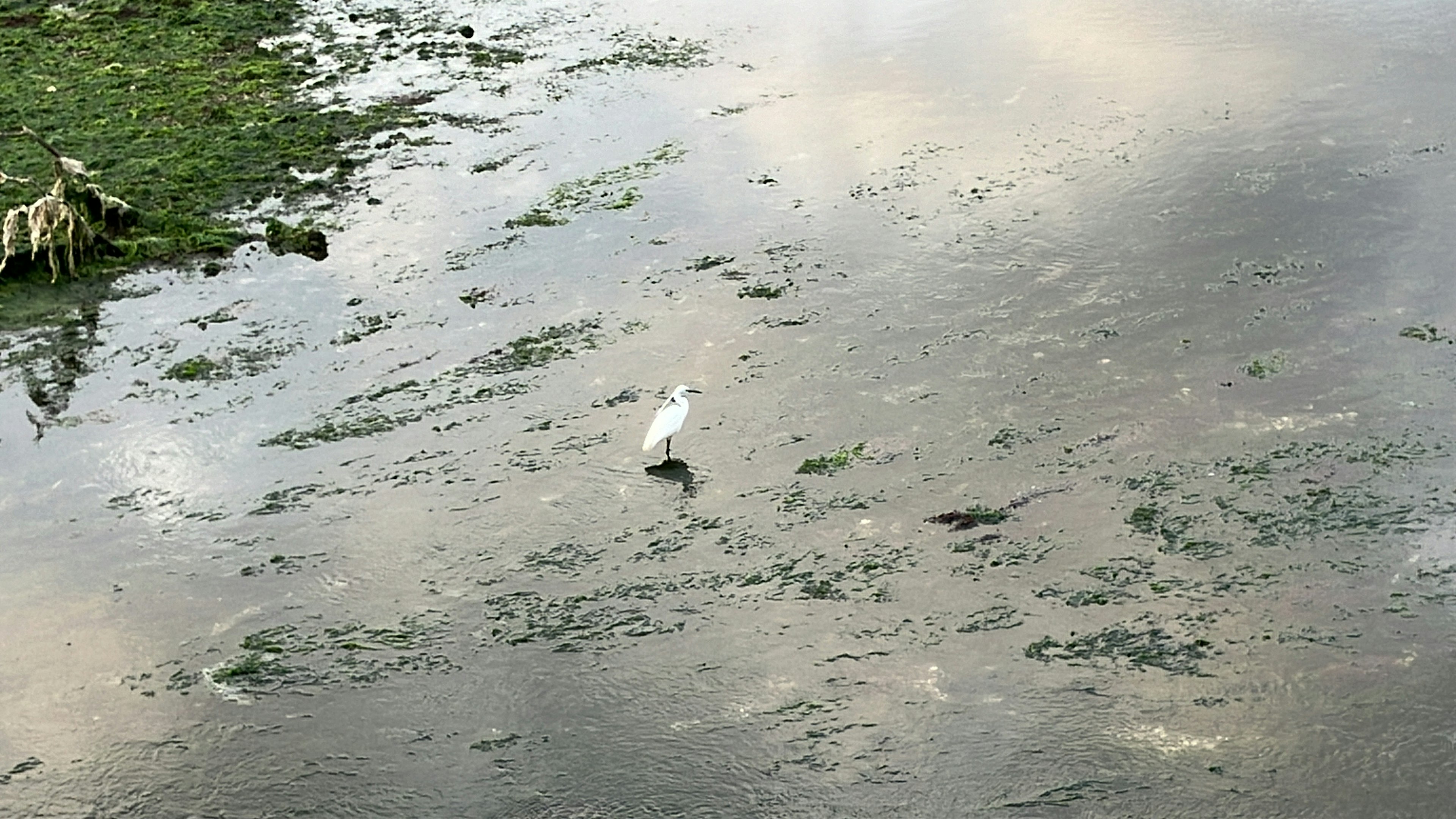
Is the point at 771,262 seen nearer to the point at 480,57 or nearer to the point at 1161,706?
the point at 1161,706

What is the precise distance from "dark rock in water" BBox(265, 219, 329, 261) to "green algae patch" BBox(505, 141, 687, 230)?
2160 mm

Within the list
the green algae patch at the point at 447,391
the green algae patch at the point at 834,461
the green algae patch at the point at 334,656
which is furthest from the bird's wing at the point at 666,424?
the green algae patch at the point at 334,656

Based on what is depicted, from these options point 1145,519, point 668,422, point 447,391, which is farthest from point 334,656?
point 1145,519

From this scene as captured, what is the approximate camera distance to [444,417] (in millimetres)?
13398

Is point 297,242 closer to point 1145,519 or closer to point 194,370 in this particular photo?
point 194,370

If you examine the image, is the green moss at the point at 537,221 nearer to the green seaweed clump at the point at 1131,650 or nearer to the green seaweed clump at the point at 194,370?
the green seaweed clump at the point at 194,370

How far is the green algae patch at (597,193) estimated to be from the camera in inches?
678

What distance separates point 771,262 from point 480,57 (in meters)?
9.25

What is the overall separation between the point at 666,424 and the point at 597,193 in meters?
6.30

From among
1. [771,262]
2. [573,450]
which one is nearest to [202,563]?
[573,450]

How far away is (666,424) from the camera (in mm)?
12266

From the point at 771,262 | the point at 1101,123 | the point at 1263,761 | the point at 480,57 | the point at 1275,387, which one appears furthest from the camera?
the point at 480,57

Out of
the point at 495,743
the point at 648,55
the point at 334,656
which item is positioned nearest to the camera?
the point at 495,743

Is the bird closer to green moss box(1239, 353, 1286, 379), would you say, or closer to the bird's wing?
the bird's wing
